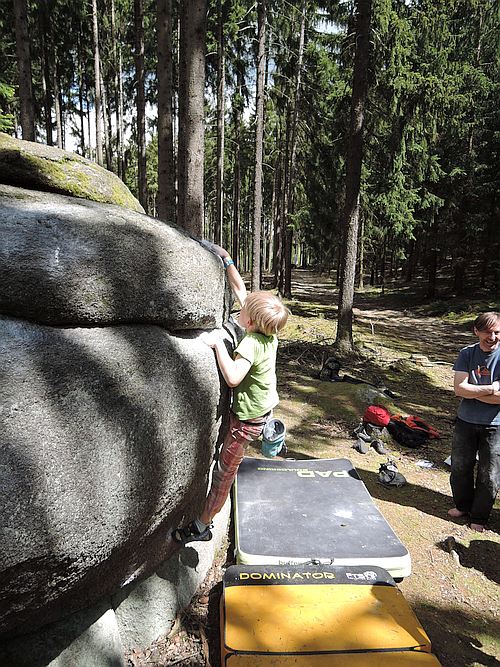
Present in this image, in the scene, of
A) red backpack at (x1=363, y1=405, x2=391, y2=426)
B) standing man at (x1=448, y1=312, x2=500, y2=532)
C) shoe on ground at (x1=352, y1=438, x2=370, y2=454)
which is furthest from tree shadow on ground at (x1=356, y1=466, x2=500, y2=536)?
red backpack at (x1=363, y1=405, x2=391, y2=426)

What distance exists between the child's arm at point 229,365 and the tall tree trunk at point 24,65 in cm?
846

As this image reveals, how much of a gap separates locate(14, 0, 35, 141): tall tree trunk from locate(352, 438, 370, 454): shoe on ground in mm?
8579

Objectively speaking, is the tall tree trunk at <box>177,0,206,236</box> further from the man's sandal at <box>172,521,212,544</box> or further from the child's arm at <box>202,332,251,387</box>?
the man's sandal at <box>172,521,212,544</box>

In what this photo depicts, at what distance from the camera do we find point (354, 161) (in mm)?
9625

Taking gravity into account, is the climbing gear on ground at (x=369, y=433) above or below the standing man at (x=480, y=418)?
below

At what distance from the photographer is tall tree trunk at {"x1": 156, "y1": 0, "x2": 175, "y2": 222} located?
271 inches

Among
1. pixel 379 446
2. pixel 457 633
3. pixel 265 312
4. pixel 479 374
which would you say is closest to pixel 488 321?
pixel 479 374

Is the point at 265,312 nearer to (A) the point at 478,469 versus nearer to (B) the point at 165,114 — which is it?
(A) the point at 478,469

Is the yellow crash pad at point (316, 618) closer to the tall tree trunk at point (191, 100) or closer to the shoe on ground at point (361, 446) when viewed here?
the shoe on ground at point (361, 446)

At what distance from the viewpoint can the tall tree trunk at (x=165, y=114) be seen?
22.5 feet

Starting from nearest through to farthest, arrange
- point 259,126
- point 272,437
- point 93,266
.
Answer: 1. point 93,266
2. point 272,437
3. point 259,126

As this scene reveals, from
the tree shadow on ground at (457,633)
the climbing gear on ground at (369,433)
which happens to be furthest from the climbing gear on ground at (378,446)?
the tree shadow on ground at (457,633)

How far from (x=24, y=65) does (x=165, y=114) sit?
3.60 m

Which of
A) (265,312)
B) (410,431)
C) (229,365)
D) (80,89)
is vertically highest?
(80,89)
